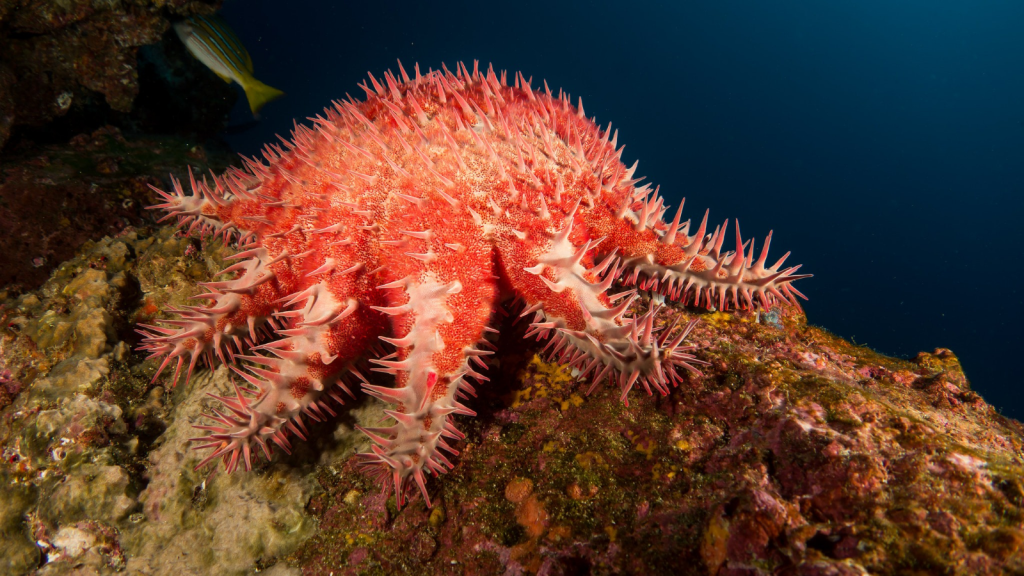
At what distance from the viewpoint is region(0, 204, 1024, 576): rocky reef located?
64.0 inches

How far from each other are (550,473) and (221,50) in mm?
Result: 6905

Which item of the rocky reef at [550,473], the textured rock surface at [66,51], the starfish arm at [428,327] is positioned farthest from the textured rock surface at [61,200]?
the starfish arm at [428,327]

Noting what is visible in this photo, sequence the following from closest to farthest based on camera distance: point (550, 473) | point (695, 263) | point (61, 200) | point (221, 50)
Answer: point (550, 473), point (695, 263), point (61, 200), point (221, 50)

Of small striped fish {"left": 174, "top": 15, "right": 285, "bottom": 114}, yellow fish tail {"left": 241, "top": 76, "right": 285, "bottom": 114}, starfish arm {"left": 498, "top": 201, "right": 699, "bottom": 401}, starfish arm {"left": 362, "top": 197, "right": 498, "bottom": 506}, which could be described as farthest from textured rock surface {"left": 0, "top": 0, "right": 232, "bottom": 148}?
starfish arm {"left": 498, "top": 201, "right": 699, "bottom": 401}

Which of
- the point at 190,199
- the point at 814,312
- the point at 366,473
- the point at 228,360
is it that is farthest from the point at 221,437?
the point at 814,312

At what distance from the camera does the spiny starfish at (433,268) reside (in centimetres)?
213

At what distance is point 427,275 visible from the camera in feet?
7.53

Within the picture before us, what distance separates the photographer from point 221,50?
5.91 m

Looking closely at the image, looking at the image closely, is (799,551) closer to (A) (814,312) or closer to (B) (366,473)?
(B) (366,473)

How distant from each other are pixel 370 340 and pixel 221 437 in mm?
872

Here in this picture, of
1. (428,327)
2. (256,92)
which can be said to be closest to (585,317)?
(428,327)

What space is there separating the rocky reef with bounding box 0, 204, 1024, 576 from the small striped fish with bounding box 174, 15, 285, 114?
11.6 feet

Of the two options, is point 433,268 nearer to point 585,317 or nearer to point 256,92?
point 585,317

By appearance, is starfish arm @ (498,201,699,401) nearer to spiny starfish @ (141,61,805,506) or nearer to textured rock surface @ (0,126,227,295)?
spiny starfish @ (141,61,805,506)
